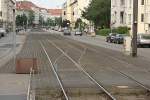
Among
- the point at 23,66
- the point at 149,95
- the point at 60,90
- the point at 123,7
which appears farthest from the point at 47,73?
the point at 123,7

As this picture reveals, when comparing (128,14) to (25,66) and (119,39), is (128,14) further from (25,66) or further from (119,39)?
(25,66)

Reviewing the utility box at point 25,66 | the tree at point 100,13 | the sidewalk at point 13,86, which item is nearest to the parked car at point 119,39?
the tree at point 100,13

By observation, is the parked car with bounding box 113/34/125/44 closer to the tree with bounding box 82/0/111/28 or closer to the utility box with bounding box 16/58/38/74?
the tree with bounding box 82/0/111/28

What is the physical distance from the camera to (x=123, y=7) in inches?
4281

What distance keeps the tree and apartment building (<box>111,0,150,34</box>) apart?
442 cm

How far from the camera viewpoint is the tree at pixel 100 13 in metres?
123

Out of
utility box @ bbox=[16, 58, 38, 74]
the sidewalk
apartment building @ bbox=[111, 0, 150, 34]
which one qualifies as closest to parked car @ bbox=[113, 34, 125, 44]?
apartment building @ bbox=[111, 0, 150, 34]

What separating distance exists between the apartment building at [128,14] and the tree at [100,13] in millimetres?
4416

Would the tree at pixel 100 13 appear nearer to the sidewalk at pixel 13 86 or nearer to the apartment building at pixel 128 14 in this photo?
the apartment building at pixel 128 14

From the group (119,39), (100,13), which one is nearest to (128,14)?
(100,13)

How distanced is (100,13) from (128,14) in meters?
20.4

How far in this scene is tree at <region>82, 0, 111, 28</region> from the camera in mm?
122812

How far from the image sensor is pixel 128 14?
103 m

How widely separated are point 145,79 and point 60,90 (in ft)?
17.6
